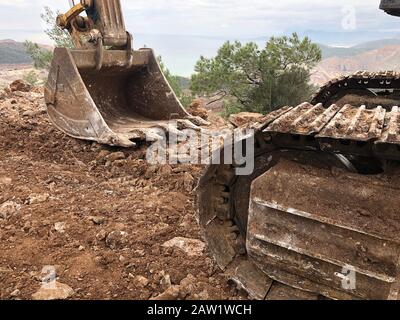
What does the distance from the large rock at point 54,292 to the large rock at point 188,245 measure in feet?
2.28

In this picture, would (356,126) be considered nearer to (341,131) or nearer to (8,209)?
(341,131)

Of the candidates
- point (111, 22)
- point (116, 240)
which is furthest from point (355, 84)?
point (116, 240)

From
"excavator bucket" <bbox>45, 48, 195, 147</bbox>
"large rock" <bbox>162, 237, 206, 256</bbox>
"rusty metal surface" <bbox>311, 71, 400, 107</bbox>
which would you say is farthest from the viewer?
"excavator bucket" <bbox>45, 48, 195, 147</bbox>

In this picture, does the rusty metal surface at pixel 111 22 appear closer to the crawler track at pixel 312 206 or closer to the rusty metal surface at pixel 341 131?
the crawler track at pixel 312 206

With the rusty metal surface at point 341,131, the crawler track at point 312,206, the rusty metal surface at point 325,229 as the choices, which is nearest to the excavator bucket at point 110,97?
the crawler track at point 312,206

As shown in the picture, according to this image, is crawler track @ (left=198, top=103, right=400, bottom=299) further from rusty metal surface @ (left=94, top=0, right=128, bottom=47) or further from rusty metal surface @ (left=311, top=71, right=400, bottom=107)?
rusty metal surface @ (left=94, top=0, right=128, bottom=47)

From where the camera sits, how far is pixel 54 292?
96.3 inches

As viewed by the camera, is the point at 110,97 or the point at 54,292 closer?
the point at 54,292

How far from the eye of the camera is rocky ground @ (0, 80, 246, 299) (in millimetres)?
2531

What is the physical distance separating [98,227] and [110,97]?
2.80 m

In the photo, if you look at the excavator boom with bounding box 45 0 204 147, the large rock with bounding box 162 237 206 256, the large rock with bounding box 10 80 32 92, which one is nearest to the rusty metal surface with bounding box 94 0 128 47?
the excavator boom with bounding box 45 0 204 147

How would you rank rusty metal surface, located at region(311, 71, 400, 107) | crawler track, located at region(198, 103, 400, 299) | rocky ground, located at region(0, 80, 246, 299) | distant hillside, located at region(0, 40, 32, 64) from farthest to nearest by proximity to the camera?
distant hillside, located at region(0, 40, 32, 64) < rusty metal surface, located at region(311, 71, 400, 107) < rocky ground, located at region(0, 80, 246, 299) < crawler track, located at region(198, 103, 400, 299)
